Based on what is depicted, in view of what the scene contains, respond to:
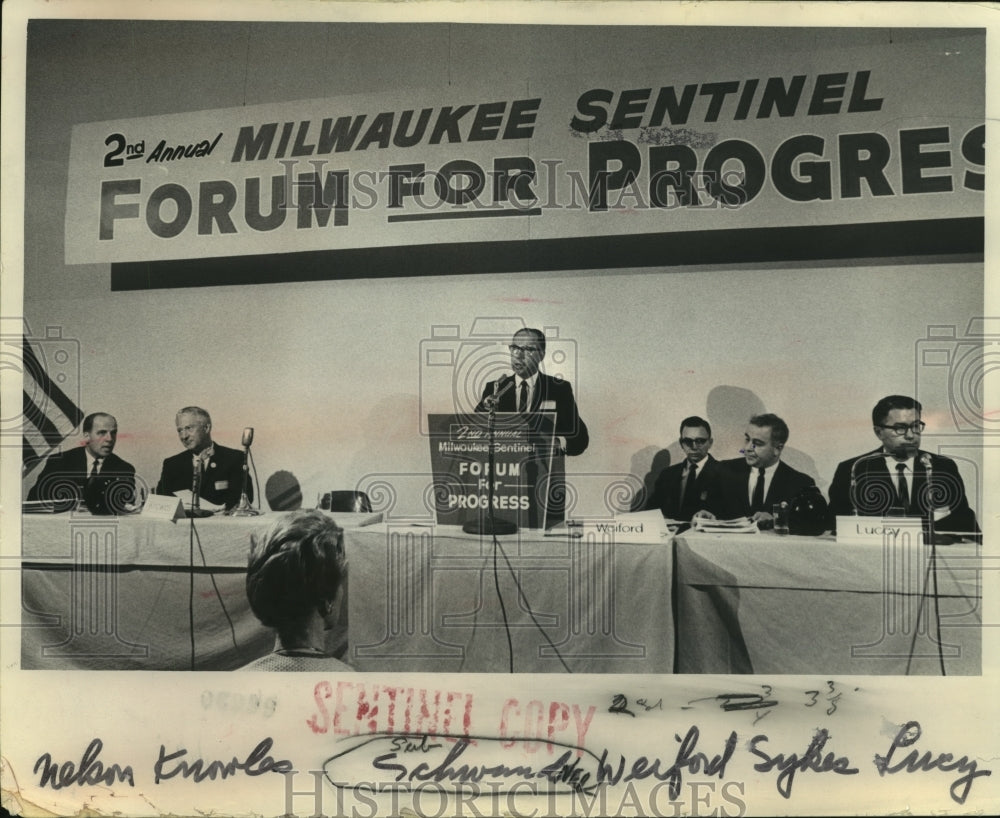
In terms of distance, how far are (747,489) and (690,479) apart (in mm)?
191

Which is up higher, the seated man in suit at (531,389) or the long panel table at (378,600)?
the seated man in suit at (531,389)

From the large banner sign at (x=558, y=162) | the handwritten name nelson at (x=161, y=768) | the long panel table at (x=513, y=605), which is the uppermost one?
the large banner sign at (x=558, y=162)

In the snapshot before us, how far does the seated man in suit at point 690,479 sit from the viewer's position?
9.53ft

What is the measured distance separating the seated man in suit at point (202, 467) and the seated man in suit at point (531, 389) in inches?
33.3

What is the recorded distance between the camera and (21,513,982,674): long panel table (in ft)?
9.38

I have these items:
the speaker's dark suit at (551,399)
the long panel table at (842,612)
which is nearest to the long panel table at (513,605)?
the long panel table at (842,612)

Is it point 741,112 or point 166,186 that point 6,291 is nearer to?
point 166,186

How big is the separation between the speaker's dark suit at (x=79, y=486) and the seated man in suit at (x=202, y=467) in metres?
0.14

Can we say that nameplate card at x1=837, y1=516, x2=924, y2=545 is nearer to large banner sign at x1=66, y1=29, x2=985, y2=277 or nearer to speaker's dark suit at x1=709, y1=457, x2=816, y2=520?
speaker's dark suit at x1=709, y1=457, x2=816, y2=520

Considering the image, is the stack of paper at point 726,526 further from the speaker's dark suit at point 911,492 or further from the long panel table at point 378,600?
the speaker's dark suit at point 911,492

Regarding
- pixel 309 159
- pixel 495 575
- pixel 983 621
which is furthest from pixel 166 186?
pixel 983 621

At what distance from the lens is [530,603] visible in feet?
9.46

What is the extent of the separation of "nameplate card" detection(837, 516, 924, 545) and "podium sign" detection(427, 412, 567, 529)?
0.93m

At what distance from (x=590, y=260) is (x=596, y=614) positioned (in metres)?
1.16
